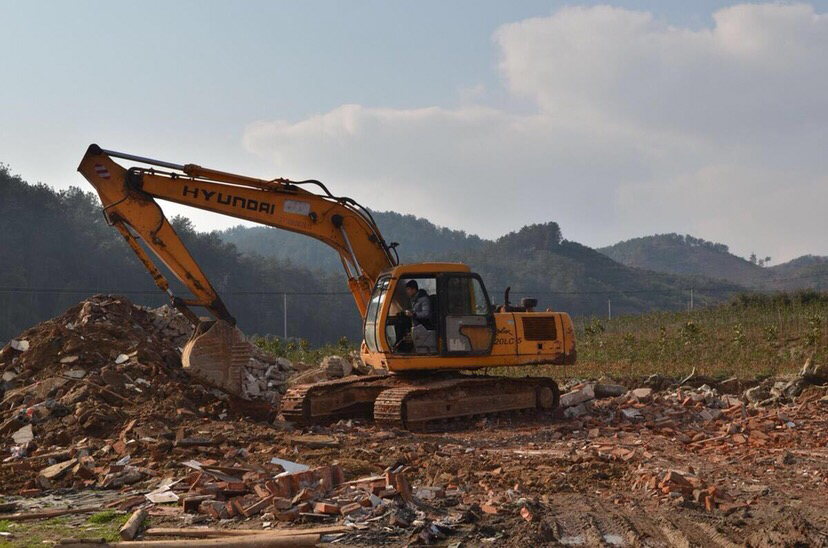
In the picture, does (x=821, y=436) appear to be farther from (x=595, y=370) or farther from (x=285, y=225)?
(x=595, y=370)

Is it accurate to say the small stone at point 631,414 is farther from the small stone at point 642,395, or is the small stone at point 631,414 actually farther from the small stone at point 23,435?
the small stone at point 23,435

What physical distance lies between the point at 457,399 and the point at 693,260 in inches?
5512

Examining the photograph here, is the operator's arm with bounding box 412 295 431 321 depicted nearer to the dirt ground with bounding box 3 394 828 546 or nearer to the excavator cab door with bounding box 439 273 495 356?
the excavator cab door with bounding box 439 273 495 356

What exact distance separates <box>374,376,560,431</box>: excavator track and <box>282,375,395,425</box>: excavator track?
608 millimetres

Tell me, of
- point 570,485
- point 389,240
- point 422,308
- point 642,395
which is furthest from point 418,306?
point 389,240

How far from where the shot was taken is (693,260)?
14650 centimetres

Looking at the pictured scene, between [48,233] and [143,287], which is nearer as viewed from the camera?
[48,233]

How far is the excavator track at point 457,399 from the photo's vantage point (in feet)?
41.9

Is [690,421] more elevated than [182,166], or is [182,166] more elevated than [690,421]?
[182,166]

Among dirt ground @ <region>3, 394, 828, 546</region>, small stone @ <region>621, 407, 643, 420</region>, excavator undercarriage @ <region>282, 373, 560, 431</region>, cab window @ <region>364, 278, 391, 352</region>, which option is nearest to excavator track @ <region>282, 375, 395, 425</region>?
excavator undercarriage @ <region>282, 373, 560, 431</region>

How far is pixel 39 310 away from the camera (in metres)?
44.4

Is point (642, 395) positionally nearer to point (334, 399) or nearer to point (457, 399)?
point (457, 399)

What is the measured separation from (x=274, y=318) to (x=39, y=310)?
53.9 feet

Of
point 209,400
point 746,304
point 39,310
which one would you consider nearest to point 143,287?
point 39,310
